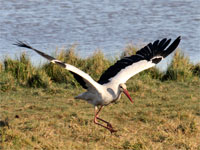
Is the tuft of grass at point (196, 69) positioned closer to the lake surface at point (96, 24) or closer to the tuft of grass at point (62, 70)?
the lake surface at point (96, 24)

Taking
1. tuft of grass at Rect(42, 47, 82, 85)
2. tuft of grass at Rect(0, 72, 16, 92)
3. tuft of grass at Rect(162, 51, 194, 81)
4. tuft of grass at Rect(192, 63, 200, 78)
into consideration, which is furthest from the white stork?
tuft of grass at Rect(192, 63, 200, 78)

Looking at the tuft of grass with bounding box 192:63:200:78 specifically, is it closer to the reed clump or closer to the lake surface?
the reed clump

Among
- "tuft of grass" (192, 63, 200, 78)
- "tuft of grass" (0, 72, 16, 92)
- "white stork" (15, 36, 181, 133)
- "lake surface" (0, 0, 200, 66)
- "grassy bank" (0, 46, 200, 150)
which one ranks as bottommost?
"lake surface" (0, 0, 200, 66)

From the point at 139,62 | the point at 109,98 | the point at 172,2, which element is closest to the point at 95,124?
the point at 109,98

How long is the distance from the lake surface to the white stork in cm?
396

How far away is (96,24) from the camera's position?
18.5 meters

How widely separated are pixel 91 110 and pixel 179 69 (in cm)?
322

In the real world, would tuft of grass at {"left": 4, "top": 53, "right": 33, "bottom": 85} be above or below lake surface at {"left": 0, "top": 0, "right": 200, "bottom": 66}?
above

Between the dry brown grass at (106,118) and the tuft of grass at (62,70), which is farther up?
the dry brown grass at (106,118)

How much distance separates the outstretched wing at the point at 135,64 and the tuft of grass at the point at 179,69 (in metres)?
2.44

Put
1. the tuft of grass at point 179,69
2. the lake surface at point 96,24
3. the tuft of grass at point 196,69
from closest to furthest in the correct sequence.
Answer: the tuft of grass at point 179,69 → the tuft of grass at point 196,69 → the lake surface at point 96,24

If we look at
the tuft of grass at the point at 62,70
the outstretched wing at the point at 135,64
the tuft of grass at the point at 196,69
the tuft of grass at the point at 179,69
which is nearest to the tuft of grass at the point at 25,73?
the tuft of grass at the point at 62,70

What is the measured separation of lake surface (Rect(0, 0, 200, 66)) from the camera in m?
15.0

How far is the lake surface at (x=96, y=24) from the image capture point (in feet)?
49.1
